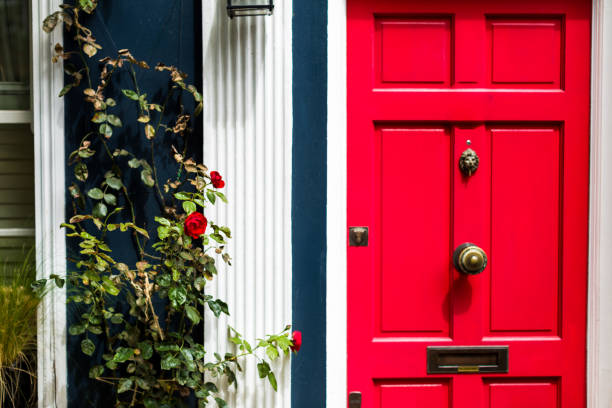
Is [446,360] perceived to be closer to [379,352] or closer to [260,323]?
[379,352]

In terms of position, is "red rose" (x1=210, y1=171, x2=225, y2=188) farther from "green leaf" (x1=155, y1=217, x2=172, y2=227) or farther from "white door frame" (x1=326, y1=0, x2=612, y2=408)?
"white door frame" (x1=326, y1=0, x2=612, y2=408)

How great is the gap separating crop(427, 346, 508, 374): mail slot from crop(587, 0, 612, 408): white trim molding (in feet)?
1.24

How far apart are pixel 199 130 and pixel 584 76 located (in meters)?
1.63

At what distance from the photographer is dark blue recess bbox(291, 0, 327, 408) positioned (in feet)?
7.64

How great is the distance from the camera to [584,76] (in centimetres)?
243

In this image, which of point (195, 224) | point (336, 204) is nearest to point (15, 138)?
point (195, 224)

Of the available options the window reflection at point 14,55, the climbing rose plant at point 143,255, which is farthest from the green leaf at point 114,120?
the window reflection at point 14,55

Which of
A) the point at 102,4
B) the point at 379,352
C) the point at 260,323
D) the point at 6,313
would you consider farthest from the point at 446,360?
the point at 102,4

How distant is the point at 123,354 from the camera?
2.13 metres

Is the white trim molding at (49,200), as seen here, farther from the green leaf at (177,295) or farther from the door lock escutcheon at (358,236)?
the door lock escutcheon at (358,236)

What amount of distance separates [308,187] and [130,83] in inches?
32.3

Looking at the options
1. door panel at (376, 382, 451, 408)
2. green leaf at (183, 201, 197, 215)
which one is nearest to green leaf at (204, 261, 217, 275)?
green leaf at (183, 201, 197, 215)

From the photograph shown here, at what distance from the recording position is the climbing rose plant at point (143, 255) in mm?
2139

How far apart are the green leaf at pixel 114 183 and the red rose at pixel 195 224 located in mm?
381
